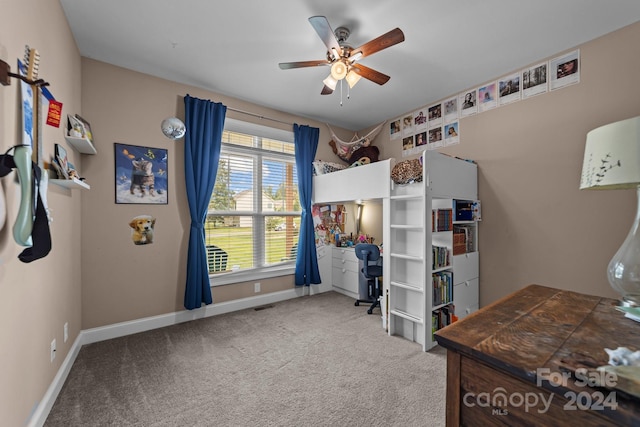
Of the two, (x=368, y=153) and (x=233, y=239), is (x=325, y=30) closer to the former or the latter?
(x=368, y=153)

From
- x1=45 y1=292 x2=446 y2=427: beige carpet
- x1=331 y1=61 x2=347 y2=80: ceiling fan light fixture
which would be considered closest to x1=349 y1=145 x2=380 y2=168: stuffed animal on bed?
x1=331 y1=61 x2=347 y2=80: ceiling fan light fixture

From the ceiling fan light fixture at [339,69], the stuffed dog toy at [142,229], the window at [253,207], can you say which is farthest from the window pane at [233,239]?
the ceiling fan light fixture at [339,69]

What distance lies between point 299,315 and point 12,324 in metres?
2.44

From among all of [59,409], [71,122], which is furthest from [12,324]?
[71,122]

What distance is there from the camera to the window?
3432 mm

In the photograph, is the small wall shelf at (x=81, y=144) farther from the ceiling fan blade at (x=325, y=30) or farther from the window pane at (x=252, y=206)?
the ceiling fan blade at (x=325, y=30)

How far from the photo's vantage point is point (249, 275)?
3.57 meters

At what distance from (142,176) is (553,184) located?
166 inches

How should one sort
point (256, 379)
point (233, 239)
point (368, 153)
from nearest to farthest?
1. point (256, 379)
2. point (233, 239)
3. point (368, 153)

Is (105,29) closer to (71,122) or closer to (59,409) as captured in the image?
(71,122)

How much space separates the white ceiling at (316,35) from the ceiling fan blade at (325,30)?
24cm

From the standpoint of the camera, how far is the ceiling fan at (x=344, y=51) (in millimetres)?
1866

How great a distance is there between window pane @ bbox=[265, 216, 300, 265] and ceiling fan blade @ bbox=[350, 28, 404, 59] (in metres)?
2.49

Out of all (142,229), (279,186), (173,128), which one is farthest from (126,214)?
(279,186)
